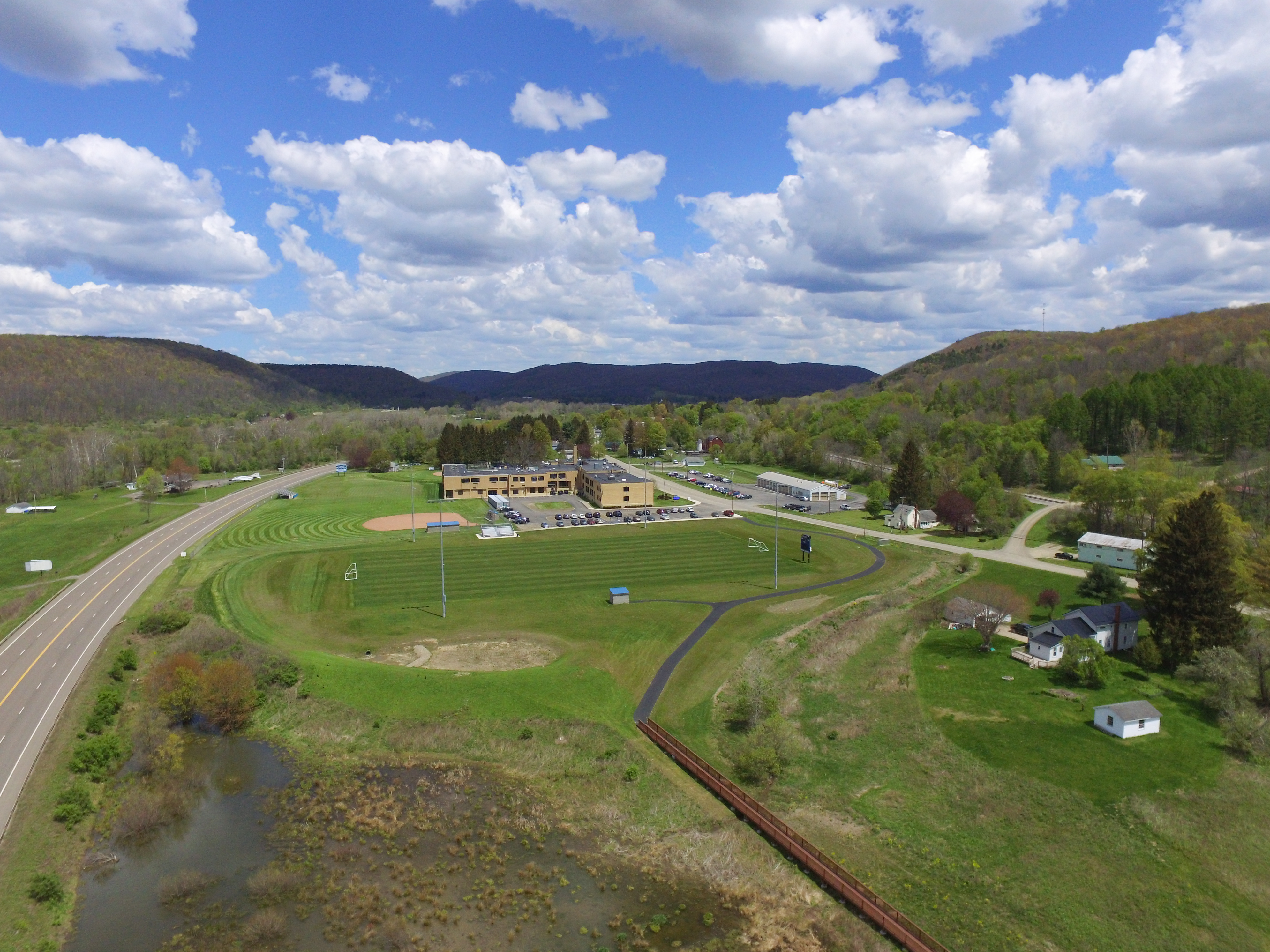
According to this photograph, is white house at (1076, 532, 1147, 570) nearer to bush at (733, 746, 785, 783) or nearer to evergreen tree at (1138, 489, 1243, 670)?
evergreen tree at (1138, 489, 1243, 670)

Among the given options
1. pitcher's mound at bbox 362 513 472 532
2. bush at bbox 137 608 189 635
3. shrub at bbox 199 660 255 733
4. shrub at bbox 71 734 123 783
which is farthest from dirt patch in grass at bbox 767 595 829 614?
pitcher's mound at bbox 362 513 472 532

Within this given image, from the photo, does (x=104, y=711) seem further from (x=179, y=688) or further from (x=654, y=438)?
(x=654, y=438)

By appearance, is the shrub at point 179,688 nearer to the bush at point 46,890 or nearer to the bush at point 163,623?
the bush at point 163,623

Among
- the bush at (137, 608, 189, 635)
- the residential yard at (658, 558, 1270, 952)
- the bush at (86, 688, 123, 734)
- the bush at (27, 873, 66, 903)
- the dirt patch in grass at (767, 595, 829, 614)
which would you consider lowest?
the residential yard at (658, 558, 1270, 952)

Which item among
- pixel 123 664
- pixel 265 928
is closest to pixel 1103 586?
pixel 265 928

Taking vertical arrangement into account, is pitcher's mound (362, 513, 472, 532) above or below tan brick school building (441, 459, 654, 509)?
below

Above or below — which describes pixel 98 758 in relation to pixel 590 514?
below
